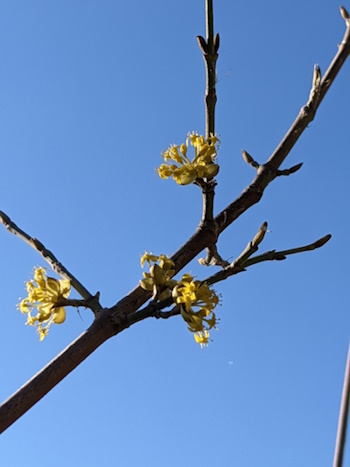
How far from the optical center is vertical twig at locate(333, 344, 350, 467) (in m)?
0.63

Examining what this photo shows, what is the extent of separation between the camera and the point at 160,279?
61.4 inches

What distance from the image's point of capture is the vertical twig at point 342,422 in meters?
0.63

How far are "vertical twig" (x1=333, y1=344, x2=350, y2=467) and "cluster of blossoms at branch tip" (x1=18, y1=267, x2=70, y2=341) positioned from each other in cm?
118

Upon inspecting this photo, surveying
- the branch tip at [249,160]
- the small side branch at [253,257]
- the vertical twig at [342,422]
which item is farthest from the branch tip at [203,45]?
the vertical twig at [342,422]

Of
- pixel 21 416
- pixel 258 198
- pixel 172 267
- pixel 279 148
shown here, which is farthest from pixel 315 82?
pixel 21 416

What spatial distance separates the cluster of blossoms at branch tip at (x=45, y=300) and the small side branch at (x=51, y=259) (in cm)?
10

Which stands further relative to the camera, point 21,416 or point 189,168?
point 189,168

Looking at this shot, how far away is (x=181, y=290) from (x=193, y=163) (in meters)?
0.55

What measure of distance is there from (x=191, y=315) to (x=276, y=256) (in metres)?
0.27

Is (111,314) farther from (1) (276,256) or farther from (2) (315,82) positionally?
(2) (315,82)

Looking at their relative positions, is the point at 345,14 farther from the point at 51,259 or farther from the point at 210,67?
the point at 51,259

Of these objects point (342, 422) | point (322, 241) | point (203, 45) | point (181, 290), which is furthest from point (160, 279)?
point (342, 422)

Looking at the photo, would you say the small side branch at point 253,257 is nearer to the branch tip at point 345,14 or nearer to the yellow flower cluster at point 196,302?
the yellow flower cluster at point 196,302

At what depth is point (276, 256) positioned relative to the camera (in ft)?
5.33
